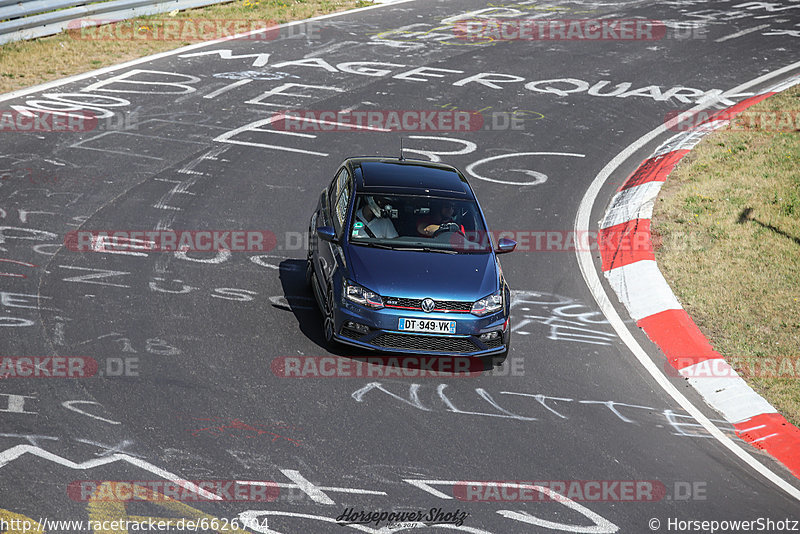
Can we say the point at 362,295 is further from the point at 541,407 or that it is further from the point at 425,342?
the point at 541,407

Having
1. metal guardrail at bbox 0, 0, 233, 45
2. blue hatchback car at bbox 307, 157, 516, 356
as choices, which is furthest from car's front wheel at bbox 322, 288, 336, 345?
metal guardrail at bbox 0, 0, 233, 45

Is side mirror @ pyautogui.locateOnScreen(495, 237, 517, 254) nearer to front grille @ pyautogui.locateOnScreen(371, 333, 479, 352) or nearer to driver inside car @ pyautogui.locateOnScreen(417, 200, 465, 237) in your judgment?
driver inside car @ pyautogui.locateOnScreen(417, 200, 465, 237)

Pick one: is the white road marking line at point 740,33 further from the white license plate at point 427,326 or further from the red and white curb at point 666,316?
the white license plate at point 427,326

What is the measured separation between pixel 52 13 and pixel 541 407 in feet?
52.1

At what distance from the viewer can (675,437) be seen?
835 centimetres

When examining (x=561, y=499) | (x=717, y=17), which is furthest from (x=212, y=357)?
(x=717, y=17)

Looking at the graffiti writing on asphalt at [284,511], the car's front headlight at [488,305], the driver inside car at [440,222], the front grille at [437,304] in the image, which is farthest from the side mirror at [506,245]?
the graffiti writing on asphalt at [284,511]

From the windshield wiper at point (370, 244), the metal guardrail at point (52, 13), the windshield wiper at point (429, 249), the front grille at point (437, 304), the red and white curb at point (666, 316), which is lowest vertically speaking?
the red and white curb at point (666, 316)

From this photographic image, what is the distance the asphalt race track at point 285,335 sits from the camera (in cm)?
712

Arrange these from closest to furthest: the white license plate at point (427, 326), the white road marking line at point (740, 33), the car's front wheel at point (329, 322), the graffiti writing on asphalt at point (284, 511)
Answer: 1. the graffiti writing on asphalt at point (284, 511)
2. the white license plate at point (427, 326)
3. the car's front wheel at point (329, 322)
4. the white road marking line at point (740, 33)

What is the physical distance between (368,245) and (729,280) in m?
4.75

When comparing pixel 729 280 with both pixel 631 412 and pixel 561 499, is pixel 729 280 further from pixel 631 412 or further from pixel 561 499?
pixel 561 499

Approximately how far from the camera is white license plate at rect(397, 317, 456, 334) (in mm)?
8930

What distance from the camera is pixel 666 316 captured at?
423 inches
